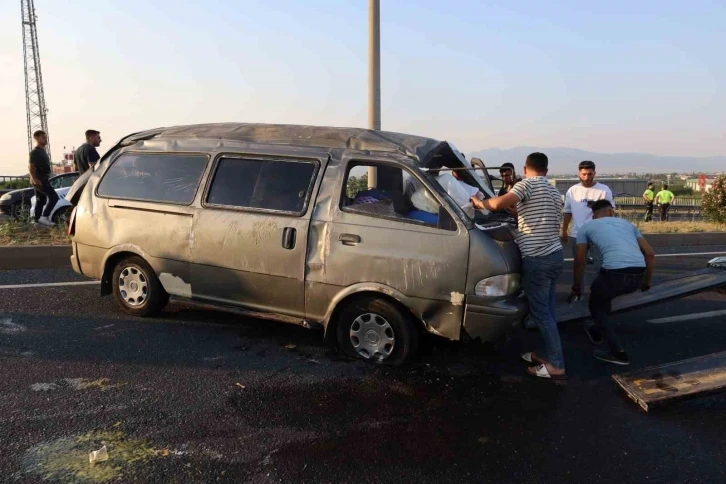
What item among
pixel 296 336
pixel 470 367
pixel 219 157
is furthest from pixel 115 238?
Result: pixel 470 367

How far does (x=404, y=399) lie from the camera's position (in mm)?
3688

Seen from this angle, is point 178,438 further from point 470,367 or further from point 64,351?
point 470,367

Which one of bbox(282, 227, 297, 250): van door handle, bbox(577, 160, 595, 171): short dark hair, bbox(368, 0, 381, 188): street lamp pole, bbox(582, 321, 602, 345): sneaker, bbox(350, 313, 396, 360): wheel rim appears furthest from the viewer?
bbox(368, 0, 381, 188): street lamp pole

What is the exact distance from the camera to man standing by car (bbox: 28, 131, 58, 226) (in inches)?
374

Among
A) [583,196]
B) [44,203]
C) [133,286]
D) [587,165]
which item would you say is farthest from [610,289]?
[44,203]

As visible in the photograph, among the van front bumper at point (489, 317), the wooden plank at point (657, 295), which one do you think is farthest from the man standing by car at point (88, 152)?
the wooden plank at point (657, 295)

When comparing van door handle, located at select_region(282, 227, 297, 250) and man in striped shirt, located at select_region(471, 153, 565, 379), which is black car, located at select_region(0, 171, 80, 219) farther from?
man in striped shirt, located at select_region(471, 153, 565, 379)

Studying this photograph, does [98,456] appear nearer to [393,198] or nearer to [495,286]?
[393,198]

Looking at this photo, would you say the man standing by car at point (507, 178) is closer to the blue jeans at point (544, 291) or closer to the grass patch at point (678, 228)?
the blue jeans at point (544, 291)

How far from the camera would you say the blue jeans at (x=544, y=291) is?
13.3ft

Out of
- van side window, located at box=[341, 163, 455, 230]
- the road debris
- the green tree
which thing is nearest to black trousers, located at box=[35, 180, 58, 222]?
van side window, located at box=[341, 163, 455, 230]

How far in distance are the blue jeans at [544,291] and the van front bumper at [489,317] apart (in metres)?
0.24

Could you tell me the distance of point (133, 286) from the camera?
17.1 ft

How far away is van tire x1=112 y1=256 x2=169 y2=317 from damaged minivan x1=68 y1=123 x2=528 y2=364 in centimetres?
1
